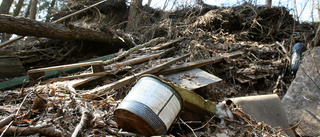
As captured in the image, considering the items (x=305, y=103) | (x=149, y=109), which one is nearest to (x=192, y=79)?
(x=305, y=103)

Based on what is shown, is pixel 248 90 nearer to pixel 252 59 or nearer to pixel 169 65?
pixel 252 59

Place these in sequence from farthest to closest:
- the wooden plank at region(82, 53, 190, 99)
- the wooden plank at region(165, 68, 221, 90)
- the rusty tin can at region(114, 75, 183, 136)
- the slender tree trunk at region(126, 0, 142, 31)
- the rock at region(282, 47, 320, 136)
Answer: the slender tree trunk at region(126, 0, 142, 31)
the wooden plank at region(165, 68, 221, 90)
the rock at region(282, 47, 320, 136)
the wooden plank at region(82, 53, 190, 99)
the rusty tin can at region(114, 75, 183, 136)

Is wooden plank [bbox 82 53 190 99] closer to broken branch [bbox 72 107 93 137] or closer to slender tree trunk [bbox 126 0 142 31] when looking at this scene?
broken branch [bbox 72 107 93 137]

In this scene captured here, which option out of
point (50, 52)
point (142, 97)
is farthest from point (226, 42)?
point (50, 52)

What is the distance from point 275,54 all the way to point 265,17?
6.52 feet

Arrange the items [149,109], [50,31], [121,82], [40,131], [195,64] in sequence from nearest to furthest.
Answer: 1. [40,131]
2. [149,109]
3. [121,82]
4. [195,64]
5. [50,31]

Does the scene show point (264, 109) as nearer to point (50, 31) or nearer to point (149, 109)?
point (149, 109)

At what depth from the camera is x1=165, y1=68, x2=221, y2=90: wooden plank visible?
3438 millimetres

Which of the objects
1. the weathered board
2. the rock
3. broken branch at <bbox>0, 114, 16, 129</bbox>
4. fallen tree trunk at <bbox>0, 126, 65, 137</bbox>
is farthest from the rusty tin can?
the weathered board

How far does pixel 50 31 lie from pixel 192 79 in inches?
126

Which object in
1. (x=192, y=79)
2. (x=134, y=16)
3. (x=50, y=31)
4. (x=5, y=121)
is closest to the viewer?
(x=5, y=121)

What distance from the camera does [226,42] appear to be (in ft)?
17.5

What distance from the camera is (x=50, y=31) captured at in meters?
4.30

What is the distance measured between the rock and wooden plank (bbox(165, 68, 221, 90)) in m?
1.25
